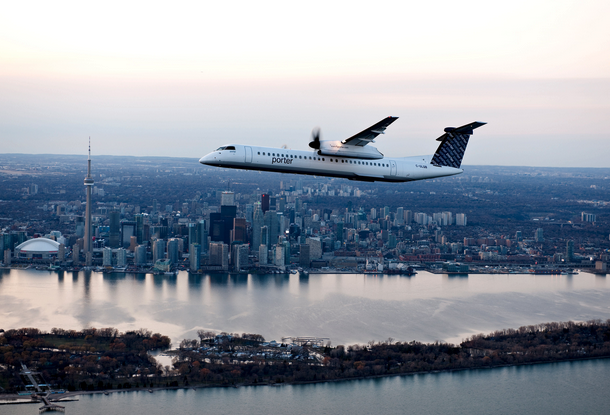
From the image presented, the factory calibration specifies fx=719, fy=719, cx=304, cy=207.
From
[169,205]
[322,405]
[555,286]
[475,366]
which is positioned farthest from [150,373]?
[169,205]

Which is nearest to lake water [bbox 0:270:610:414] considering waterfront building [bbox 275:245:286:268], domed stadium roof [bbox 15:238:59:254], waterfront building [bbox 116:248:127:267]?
waterfront building [bbox 275:245:286:268]

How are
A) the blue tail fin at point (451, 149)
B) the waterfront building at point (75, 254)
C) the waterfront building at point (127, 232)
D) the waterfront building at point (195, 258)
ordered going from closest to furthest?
the blue tail fin at point (451, 149) → the waterfront building at point (195, 258) → the waterfront building at point (75, 254) → the waterfront building at point (127, 232)

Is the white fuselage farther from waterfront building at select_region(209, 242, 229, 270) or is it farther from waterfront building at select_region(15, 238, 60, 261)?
waterfront building at select_region(15, 238, 60, 261)

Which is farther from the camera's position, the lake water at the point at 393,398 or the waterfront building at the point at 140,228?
the waterfront building at the point at 140,228

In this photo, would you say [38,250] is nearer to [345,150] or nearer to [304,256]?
[304,256]

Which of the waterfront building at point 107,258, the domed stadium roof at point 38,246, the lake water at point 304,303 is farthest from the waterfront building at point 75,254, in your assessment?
the lake water at point 304,303

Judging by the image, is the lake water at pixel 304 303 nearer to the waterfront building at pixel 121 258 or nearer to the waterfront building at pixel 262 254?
the waterfront building at pixel 121 258

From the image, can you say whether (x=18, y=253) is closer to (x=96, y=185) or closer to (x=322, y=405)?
(x=322, y=405)
